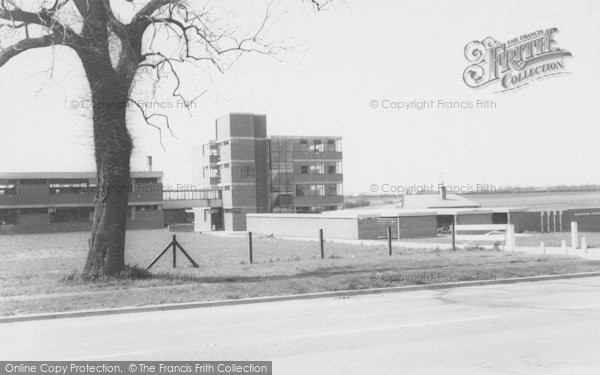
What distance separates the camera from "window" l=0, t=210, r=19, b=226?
67.0 m

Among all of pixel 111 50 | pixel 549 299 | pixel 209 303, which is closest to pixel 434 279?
pixel 549 299

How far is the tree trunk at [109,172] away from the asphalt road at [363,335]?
4.36 m

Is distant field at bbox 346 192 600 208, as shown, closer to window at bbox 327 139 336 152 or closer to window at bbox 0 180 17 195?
window at bbox 327 139 336 152

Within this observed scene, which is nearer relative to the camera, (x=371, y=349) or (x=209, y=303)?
(x=371, y=349)

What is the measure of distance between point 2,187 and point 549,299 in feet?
219

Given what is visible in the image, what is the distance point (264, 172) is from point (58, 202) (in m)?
24.3

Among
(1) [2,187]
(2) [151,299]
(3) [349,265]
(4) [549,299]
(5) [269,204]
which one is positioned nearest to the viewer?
(4) [549,299]

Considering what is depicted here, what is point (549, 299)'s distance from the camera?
11914mm

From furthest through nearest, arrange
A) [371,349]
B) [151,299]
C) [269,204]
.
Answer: [269,204] < [151,299] < [371,349]

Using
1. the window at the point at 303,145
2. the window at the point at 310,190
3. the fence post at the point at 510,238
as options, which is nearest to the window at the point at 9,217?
the window at the point at 310,190

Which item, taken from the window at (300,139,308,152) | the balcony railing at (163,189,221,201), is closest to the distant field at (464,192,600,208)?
the window at (300,139,308,152)

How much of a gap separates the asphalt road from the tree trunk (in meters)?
4.36

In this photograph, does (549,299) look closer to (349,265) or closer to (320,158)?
(349,265)

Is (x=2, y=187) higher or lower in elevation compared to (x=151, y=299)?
higher
